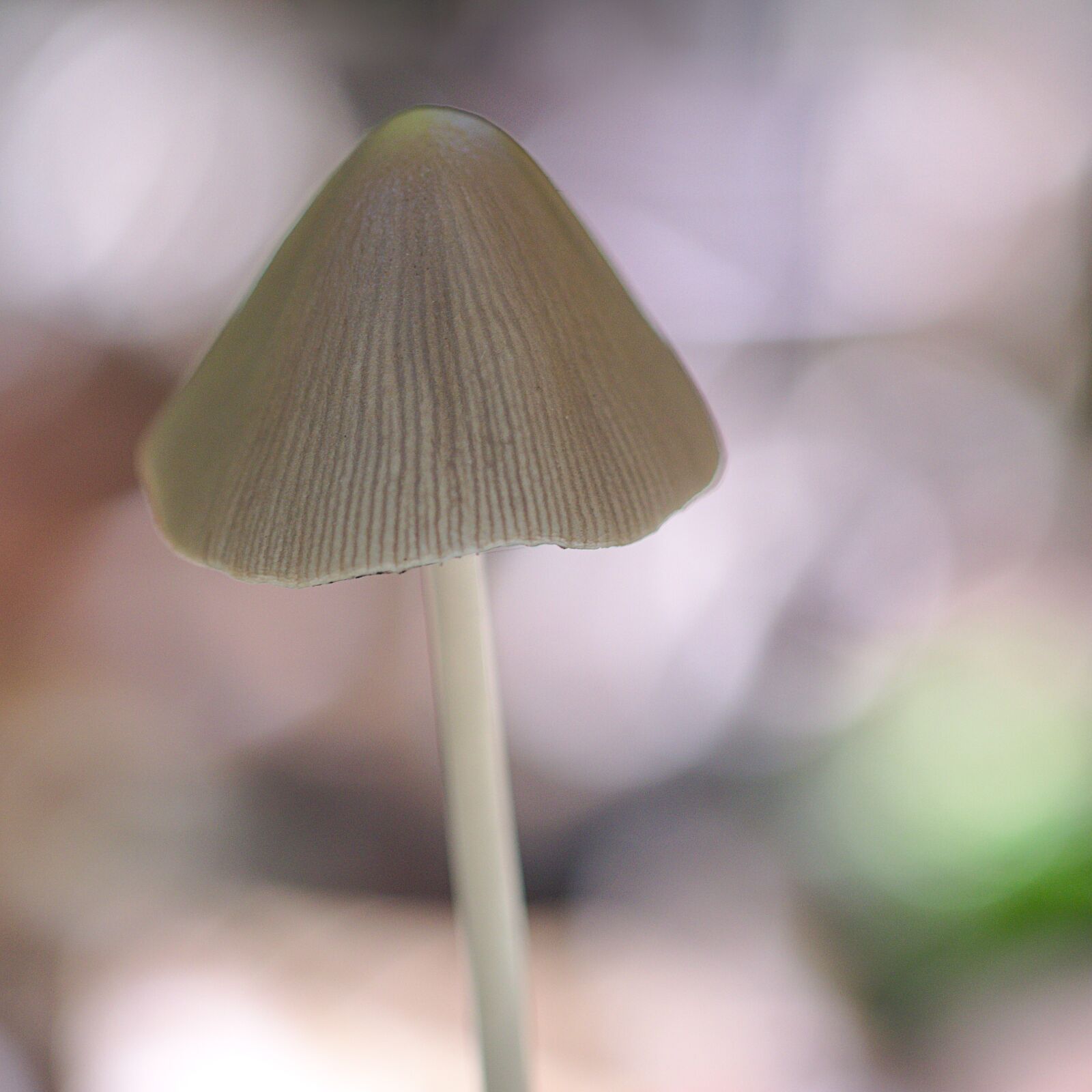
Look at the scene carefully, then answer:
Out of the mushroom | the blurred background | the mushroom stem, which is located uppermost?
the blurred background

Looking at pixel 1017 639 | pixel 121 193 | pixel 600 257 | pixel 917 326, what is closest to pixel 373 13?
pixel 121 193

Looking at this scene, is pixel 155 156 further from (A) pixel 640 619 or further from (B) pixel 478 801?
(B) pixel 478 801

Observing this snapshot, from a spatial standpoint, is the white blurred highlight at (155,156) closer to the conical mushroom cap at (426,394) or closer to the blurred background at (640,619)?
the blurred background at (640,619)

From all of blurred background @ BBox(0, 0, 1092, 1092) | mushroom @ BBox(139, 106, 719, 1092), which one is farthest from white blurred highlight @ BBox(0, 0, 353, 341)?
mushroom @ BBox(139, 106, 719, 1092)

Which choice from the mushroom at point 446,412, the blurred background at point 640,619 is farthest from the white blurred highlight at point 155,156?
the mushroom at point 446,412

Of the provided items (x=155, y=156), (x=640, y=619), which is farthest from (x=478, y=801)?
(x=155, y=156)

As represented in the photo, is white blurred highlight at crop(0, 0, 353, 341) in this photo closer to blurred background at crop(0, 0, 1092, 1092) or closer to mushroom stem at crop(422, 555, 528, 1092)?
blurred background at crop(0, 0, 1092, 1092)
